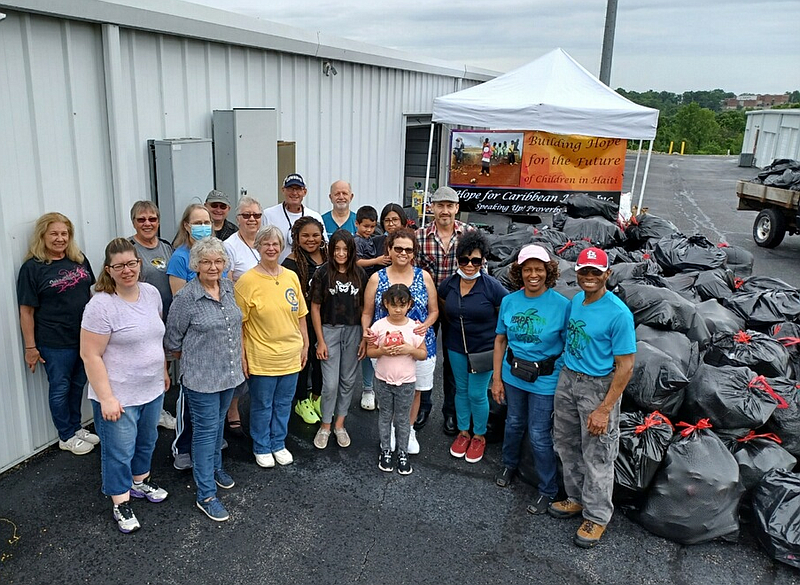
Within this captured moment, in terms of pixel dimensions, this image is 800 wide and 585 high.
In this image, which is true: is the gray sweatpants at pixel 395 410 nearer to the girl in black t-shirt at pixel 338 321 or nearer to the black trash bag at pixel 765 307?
the girl in black t-shirt at pixel 338 321

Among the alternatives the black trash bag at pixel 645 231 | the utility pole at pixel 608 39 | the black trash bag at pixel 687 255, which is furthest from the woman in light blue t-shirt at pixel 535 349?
the utility pole at pixel 608 39

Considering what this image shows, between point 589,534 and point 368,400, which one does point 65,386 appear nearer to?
point 368,400

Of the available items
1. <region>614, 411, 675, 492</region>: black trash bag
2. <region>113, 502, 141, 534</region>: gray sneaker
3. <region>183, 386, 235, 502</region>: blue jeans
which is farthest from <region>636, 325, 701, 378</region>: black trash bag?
<region>113, 502, 141, 534</region>: gray sneaker

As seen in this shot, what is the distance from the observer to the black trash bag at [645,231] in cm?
722

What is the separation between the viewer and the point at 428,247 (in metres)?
4.45

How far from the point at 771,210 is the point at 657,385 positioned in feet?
32.3

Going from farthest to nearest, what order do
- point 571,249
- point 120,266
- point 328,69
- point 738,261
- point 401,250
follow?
point 328,69 < point 738,261 < point 571,249 < point 401,250 < point 120,266

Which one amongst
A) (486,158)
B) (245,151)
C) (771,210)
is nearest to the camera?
(245,151)

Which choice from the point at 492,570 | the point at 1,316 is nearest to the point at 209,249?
the point at 1,316

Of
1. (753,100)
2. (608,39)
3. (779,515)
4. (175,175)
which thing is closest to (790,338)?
(779,515)

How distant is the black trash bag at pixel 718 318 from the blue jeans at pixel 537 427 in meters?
1.71

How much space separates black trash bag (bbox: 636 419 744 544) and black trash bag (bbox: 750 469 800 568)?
0.11m

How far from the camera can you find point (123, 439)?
10.8ft

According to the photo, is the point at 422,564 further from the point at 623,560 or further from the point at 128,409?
the point at 128,409
